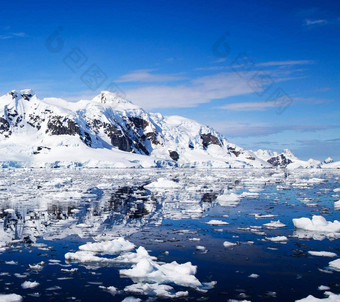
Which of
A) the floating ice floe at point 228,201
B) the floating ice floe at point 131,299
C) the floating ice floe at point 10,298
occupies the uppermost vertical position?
the floating ice floe at point 228,201

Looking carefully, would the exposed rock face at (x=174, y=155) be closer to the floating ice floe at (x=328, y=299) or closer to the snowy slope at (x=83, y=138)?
the snowy slope at (x=83, y=138)

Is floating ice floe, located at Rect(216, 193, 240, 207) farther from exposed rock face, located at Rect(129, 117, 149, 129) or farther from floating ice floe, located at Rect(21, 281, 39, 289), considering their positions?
exposed rock face, located at Rect(129, 117, 149, 129)

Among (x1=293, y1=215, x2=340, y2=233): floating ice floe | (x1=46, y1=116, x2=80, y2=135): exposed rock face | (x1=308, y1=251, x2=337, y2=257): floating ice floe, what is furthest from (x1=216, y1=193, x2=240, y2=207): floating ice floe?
(x1=46, y1=116, x2=80, y2=135): exposed rock face

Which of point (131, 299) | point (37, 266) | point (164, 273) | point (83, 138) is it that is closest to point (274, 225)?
point (164, 273)

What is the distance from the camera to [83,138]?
138875 mm

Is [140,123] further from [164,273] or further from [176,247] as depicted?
[164,273]

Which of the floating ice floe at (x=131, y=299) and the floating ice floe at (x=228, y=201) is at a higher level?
the floating ice floe at (x=228, y=201)

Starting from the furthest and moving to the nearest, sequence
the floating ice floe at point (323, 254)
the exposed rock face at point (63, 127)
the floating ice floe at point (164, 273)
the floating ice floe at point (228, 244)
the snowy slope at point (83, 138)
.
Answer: the exposed rock face at point (63, 127)
the snowy slope at point (83, 138)
the floating ice floe at point (228, 244)
the floating ice floe at point (323, 254)
the floating ice floe at point (164, 273)

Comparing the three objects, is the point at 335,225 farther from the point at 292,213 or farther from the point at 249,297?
the point at 249,297

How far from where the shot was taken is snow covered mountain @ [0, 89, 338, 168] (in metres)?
112

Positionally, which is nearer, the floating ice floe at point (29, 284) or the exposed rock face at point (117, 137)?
the floating ice floe at point (29, 284)

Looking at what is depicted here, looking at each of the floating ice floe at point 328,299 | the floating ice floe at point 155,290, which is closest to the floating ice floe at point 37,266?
the floating ice floe at point 155,290

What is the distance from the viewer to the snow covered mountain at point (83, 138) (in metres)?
112

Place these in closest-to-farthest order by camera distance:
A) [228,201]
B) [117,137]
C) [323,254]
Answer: [323,254] → [228,201] → [117,137]
